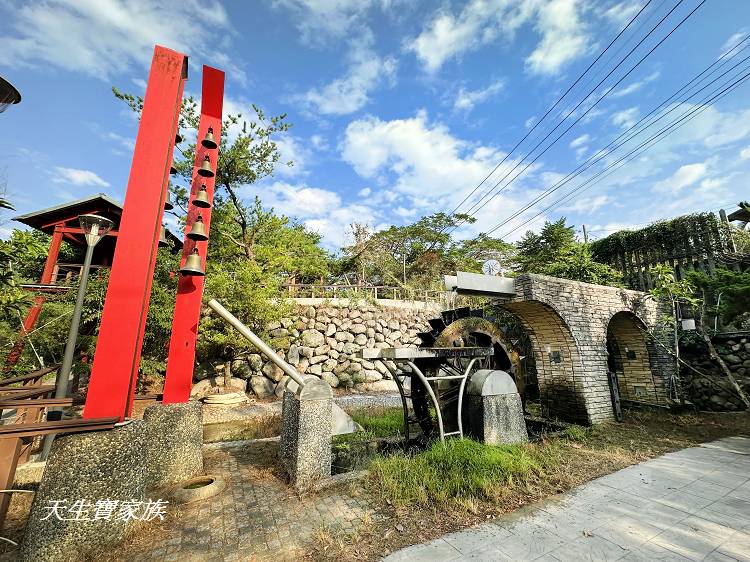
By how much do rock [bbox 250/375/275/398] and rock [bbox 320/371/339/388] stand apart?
187cm

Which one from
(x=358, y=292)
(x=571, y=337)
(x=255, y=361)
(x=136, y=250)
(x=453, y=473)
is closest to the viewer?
(x=136, y=250)

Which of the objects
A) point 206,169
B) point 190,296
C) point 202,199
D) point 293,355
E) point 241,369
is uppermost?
point 206,169

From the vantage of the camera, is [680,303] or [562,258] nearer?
[680,303]

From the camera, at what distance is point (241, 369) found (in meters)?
10.5

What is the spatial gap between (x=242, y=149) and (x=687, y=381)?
48.3 feet

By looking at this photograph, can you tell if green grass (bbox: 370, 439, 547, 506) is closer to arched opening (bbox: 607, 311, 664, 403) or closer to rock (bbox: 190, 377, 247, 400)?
arched opening (bbox: 607, 311, 664, 403)

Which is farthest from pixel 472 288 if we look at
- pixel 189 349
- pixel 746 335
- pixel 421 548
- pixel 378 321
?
pixel 378 321

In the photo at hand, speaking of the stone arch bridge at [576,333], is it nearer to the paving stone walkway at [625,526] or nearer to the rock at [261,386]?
the paving stone walkway at [625,526]

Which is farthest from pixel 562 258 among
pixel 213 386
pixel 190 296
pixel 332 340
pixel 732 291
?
pixel 213 386

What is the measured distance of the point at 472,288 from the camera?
17.9ft

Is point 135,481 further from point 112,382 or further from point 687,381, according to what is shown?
point 687,381

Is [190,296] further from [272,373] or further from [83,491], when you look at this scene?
[272,373]

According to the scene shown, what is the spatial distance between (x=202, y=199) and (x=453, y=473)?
4.62 meters

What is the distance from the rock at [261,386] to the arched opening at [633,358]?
32.0 feet
